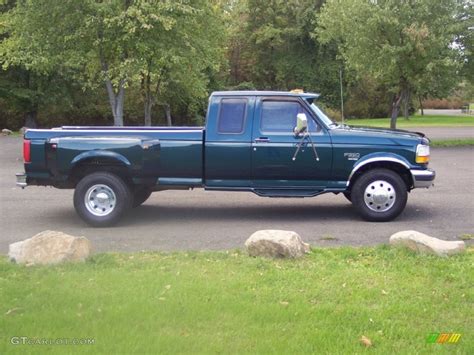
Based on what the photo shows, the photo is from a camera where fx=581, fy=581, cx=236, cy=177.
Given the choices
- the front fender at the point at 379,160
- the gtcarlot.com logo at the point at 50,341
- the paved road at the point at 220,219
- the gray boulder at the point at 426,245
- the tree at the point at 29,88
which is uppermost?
the tree at the point at 29,88

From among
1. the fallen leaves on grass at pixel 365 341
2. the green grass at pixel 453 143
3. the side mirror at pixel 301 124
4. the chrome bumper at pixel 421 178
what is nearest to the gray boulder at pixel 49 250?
the fallen leaves on grass at pixel 365 341

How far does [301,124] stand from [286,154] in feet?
1.73

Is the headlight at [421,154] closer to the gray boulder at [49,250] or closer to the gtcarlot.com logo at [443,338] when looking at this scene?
the gtcarlot.com logo at [443,338]

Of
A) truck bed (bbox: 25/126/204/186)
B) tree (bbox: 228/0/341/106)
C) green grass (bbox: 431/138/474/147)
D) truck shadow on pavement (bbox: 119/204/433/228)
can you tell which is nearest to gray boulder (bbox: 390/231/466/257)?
truck shadow on pavement (bbox: 119/204/433/228)

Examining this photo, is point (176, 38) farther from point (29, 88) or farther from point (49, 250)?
point (29, 88)

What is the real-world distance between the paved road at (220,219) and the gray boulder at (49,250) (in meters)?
0.94

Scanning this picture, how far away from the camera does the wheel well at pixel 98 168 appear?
856cm

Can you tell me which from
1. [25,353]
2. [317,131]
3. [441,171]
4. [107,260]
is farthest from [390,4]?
[25,353]

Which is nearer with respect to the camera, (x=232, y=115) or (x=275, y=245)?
(x=275, y=245)

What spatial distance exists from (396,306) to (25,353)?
2.85 m

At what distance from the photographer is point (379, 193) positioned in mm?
8688

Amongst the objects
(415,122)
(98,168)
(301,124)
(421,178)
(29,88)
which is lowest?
(421,178)

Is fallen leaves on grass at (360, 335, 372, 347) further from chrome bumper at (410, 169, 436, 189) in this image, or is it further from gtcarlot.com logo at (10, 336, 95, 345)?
chrome bumper at (410, 169, 436, 189)

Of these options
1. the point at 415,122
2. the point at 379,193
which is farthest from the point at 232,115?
the point at 415,122
